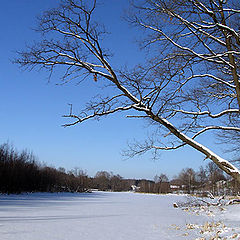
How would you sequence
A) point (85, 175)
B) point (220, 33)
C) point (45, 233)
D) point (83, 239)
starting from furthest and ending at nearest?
1. point (85, 175)
2. point (45, 233)
3. point (83, 239)
4. point (220, 33)

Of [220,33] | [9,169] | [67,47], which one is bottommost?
[9,169]

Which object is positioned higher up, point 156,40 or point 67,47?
point 156,40

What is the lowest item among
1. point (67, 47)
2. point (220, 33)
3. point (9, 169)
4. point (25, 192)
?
point (25, 192)

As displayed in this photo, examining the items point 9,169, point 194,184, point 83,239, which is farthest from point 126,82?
point 194,184

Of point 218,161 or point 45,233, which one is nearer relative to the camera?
point 218,161

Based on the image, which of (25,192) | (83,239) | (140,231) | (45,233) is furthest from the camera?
(25,192)

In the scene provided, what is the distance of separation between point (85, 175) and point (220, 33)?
51369mm

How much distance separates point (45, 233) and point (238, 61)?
5574 millimetres

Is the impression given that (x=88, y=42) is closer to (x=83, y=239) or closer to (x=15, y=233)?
(x=83, y=239)

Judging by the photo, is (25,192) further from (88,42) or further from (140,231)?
(88,42)

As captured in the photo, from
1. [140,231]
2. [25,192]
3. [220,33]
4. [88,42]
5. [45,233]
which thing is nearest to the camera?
[88,42]

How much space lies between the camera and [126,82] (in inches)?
157

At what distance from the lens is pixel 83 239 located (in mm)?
5598

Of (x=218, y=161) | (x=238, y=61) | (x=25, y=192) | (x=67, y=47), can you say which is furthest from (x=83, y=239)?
(x=25, y=192)
